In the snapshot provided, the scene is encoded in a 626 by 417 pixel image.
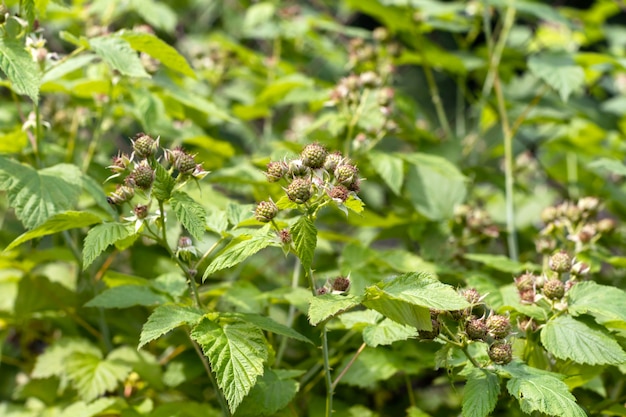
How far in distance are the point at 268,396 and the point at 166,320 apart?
1.23ft

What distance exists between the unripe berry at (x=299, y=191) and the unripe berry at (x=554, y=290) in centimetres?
65

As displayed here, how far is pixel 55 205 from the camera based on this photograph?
181cm

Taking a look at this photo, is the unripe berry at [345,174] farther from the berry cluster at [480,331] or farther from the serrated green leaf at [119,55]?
the serrated green leaf at [119,55]

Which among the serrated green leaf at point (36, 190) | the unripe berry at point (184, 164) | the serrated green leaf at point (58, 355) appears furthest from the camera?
the serrated green leaf at point (58, 355)

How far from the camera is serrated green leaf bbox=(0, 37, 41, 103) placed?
5.53 feet

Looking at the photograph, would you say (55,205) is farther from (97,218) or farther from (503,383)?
(503,383)

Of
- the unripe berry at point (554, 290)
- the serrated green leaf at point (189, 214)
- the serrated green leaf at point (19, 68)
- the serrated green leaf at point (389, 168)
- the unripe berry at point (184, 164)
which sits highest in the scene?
the serrated green leaf at point (19, 68)

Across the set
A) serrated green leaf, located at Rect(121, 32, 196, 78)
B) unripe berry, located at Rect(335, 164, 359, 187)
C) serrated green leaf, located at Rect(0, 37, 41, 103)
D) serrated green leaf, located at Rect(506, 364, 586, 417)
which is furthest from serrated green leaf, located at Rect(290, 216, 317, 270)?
serrated green leaf, located at Rect(121, 32, 196, 78)

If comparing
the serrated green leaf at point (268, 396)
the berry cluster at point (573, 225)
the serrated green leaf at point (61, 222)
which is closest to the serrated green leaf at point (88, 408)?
the serrated green leaf at point (268, 396)

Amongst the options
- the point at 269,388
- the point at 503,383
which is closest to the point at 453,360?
the point at 503,383

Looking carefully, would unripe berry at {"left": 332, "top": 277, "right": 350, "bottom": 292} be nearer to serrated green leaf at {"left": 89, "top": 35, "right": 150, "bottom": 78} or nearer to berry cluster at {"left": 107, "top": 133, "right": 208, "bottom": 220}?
berry cluster at {"left": 107, "top": 133, "right": 208, "bottom": 220}

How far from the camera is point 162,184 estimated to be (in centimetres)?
153

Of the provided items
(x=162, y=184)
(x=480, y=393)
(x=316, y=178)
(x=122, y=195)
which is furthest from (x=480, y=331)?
(x=122, y=195)

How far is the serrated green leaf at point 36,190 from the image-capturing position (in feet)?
5.80
